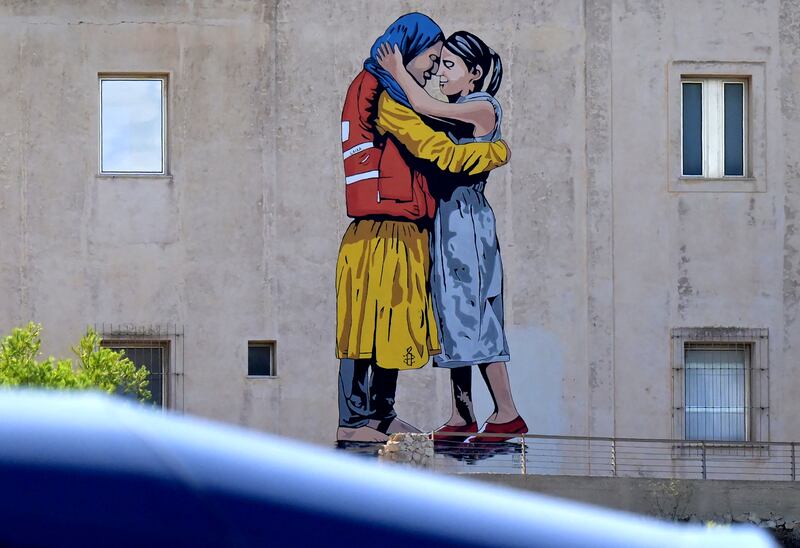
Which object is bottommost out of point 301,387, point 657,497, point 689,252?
point 657,497

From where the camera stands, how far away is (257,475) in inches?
91.2

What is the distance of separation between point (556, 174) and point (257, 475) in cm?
2016

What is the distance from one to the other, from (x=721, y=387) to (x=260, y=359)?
6.66 metres

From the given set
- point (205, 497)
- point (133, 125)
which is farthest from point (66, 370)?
point (205, 497)

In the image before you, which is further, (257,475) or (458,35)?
(458,35)

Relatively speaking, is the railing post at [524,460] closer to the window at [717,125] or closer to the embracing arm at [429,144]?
the embracing arm at [429,144]

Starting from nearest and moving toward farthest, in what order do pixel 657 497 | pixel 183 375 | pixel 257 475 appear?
pixel 257 475
pixel 657 497
pixel 183 375

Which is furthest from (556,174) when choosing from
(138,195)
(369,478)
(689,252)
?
(369,478)

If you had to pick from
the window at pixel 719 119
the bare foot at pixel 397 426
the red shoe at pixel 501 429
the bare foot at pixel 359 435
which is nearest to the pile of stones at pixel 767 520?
the red shoe at pixel 501 429

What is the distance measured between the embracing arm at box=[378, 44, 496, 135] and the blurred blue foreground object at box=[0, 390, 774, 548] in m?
19.7

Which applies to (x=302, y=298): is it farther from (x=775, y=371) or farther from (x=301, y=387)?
(x=775, y=371)

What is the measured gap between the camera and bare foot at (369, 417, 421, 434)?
857 inches

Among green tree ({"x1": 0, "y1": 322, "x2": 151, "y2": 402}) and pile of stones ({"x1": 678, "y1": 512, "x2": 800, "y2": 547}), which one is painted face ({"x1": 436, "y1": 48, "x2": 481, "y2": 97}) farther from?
pile of stones ({"x1": 678, "y1": 512, "x2": 800, "y2": 547})

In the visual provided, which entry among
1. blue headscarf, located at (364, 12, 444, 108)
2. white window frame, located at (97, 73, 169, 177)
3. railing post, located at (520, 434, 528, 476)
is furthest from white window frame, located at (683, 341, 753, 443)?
white window frame, located at (97, 73, 169, 177)
